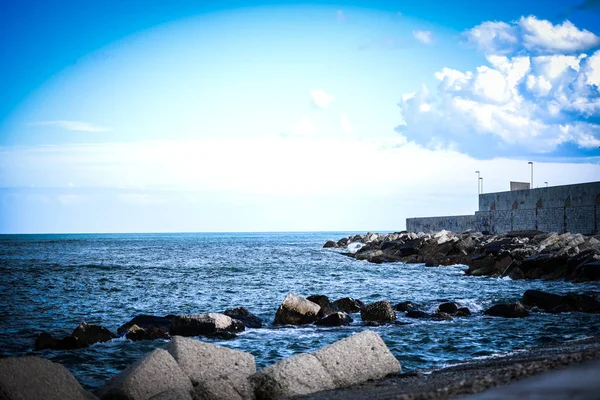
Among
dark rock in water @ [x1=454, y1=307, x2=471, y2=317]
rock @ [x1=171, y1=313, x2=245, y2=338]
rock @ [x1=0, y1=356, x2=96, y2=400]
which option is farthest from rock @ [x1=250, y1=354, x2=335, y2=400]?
dark rock in water @ [x1=454, y1=307, x2=471, y2=317]

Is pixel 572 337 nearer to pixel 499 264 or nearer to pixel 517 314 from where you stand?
pixel 517 314

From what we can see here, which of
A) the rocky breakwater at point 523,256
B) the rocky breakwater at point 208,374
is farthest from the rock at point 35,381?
the rocky breakwater at point 523,256

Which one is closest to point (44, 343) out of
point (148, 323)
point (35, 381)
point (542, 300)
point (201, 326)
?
point (148, 323)

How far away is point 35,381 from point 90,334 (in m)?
5.83

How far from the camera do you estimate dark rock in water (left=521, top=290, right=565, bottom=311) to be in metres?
15.0

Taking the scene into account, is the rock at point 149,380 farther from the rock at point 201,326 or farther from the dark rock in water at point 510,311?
the dark rock in water at point 510,311

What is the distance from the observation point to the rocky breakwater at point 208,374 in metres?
6.30

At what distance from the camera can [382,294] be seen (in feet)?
66.3

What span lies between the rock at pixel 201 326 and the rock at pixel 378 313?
3521 mm

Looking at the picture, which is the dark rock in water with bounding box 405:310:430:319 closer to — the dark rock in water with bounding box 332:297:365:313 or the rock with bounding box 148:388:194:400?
the dark rock in water with bounding box 332:297:365:313

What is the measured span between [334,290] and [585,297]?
9.68 metres

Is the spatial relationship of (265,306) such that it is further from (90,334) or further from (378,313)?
(90,334)

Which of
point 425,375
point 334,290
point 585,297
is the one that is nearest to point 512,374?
point 425,375

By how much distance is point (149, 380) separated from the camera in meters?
6.75
